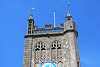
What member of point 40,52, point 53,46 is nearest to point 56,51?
point 53,46

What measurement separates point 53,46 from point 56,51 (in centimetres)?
83

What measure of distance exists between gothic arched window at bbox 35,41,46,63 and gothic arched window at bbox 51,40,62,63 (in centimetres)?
107

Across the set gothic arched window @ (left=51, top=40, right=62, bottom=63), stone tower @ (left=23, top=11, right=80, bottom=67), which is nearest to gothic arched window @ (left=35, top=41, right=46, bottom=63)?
stone tower @ (left=23, top=11, right=80, bottom=67)

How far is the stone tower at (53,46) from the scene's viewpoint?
90.9ft

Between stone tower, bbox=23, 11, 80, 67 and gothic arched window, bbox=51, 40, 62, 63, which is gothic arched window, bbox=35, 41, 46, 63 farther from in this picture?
gothic arched window, bbox=51, 40, 62, 63

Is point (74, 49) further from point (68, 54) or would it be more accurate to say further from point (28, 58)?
point (28, 58)

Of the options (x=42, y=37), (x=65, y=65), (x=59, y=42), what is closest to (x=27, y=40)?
(x=42, y=37)

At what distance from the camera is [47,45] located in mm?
29484

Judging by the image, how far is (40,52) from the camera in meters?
28.9

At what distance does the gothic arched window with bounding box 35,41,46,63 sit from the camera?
92.9 feet

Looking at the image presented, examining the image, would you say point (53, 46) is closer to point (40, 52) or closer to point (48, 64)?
point (40, 52)

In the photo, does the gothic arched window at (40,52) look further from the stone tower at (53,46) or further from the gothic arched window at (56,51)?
the gothic arched window at (56,51)

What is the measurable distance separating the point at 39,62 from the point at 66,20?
7137mm

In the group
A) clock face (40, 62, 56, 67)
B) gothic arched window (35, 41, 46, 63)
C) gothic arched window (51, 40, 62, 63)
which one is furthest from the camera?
gothic arched window (35, 41, 46, 63)
